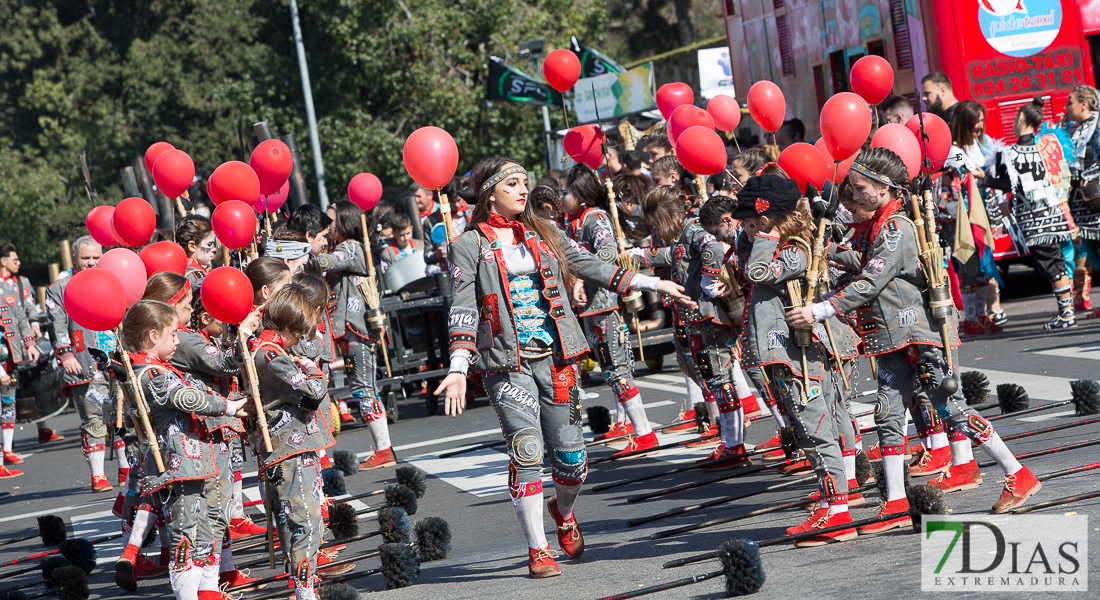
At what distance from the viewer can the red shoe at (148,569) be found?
7023 mm

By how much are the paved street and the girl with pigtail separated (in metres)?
0.39

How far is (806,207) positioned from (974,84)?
7.62 metres

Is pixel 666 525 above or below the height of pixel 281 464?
below

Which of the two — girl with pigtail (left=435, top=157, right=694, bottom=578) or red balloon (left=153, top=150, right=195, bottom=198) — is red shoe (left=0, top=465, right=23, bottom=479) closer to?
red balloon (left=153, top=150, right=195, bottom=198)

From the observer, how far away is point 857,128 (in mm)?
6379

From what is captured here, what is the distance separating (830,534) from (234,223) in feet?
13.9

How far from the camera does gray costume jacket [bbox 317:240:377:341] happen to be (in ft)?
32.3

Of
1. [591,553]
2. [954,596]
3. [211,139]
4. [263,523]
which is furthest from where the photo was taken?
[211,139]

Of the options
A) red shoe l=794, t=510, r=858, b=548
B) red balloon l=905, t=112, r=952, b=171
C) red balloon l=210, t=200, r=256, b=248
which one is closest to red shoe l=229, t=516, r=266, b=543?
red balloon l=210, t=200, r=256, b=248

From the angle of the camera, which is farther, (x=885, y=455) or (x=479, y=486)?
(x=479, y=486)

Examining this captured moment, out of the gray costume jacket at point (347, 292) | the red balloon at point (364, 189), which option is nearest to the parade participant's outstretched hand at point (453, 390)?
the gray costume jacket at point (347, 292)

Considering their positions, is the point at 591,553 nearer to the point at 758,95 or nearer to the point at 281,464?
the point at 281,464

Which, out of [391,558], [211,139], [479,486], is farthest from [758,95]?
[211,139]

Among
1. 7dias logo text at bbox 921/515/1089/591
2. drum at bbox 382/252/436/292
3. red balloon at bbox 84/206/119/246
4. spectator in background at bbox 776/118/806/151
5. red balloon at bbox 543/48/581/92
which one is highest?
red balloon at bbox 543/48/581/92
